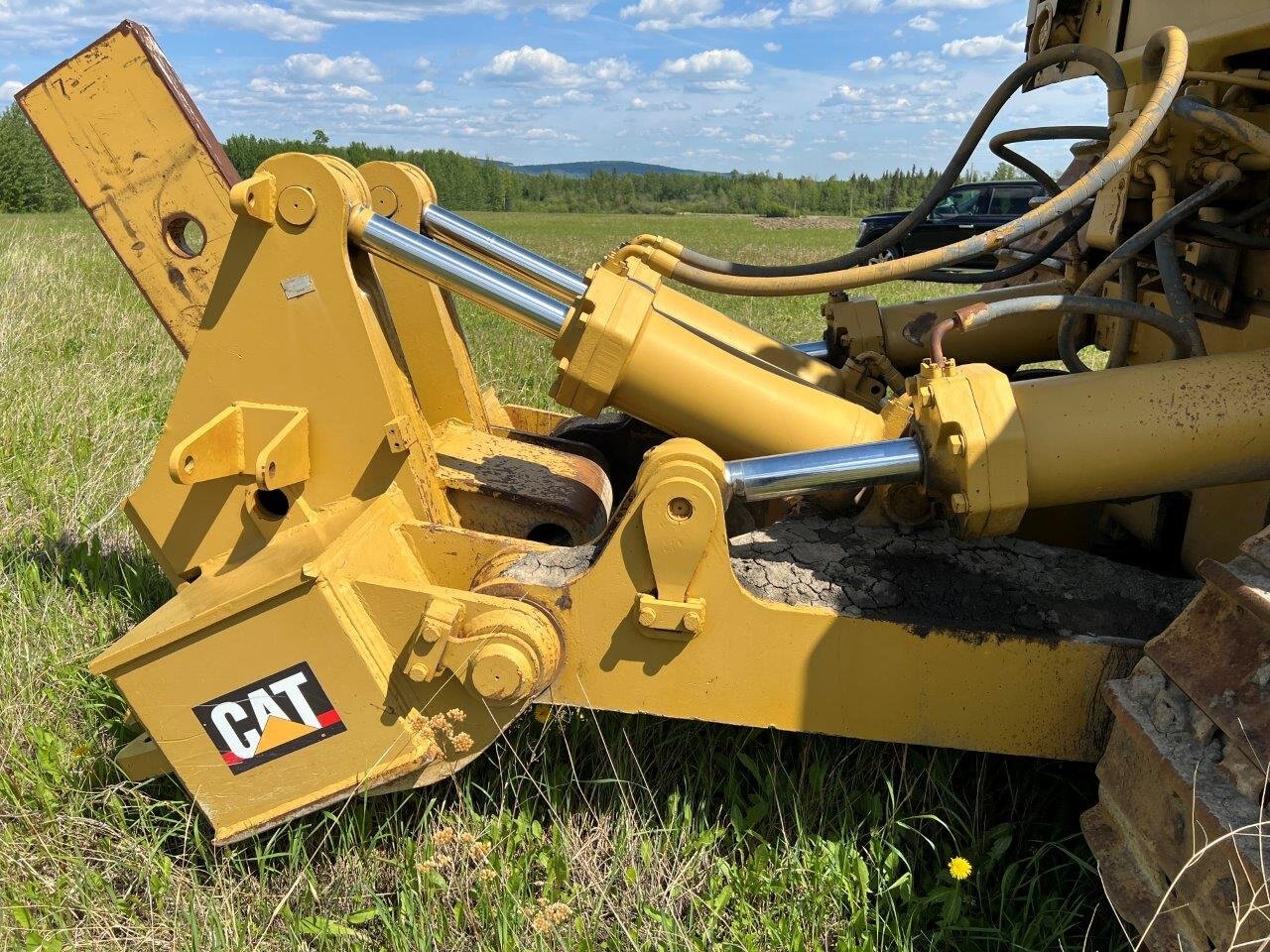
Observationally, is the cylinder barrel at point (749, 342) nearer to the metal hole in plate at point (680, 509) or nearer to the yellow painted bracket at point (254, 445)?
the metal hole in plate at point (680, 509)

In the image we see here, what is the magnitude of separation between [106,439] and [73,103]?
286cm

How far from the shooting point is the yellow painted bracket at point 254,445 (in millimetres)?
2324

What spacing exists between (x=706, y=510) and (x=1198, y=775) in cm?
97

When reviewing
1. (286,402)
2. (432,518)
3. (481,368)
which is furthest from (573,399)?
(481,368)

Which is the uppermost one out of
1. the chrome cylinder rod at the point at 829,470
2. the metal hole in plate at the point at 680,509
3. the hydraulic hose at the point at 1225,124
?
the hydraulic hose at the point at 1225,124

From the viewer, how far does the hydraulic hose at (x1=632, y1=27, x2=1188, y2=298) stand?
2.01 meters

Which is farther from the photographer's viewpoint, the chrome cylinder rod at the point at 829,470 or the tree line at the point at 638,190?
the tree line at the point at 638,190

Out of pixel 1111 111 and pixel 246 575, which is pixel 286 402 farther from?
pixel 1111 111

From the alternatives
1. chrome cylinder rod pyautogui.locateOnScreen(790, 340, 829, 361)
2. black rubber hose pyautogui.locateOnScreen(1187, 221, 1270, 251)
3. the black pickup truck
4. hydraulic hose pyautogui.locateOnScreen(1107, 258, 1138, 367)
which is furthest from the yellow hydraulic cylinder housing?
the black pickup truck

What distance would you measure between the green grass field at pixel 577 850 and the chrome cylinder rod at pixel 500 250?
1.20m

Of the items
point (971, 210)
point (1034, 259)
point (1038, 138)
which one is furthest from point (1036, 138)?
point (971, 210)

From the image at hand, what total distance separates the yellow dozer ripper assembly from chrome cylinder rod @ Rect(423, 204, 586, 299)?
0.6 inches

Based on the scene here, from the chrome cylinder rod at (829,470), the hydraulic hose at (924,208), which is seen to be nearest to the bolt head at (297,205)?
the hydraulic hose at (924,208)

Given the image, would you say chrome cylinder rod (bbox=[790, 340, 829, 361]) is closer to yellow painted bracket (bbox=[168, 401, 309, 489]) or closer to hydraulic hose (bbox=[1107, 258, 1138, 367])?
hydraulic hose (bbox=[1107, 258, 1138, 367])
